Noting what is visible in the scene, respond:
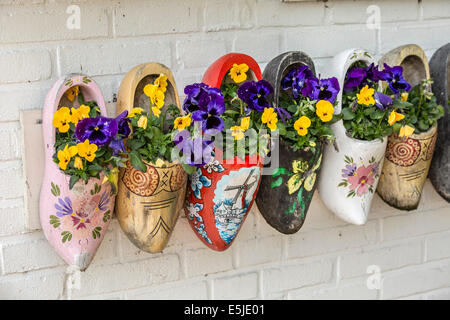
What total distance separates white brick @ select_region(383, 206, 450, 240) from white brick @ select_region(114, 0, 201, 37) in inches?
30.8

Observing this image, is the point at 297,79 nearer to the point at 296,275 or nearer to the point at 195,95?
the point at 195,95

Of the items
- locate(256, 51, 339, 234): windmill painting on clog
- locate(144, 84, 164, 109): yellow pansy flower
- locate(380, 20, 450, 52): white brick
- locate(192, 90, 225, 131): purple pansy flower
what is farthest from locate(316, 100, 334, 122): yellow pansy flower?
locate(380, 20, 450, 52): white brick

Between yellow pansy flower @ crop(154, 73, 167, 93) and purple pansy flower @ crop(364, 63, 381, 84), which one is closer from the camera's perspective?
yellow pansy flower @ crop(154, 73, 167, 93)

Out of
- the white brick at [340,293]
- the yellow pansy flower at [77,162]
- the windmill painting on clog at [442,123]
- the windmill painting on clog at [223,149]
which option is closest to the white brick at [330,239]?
the white brick at [340,293]

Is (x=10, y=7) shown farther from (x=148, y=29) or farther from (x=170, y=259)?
(x=170, y=259)

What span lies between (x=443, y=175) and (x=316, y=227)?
34 cm

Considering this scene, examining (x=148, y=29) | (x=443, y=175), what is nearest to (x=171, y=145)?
(x=148, y=29)

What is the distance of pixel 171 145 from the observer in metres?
1.09

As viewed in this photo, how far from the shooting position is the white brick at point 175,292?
4.43 feet

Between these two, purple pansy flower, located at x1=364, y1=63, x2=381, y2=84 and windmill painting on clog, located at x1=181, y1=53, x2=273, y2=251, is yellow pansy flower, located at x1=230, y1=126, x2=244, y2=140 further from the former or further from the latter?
purple pansy flower, located at x1=364, y1=63, x2=381, y2=84

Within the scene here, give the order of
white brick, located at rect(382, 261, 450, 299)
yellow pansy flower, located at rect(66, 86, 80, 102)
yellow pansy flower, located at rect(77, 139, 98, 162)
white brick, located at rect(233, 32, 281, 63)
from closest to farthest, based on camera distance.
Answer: yellow pansy flower, located at rect(77, 139, 98, 162) → yellow pansy flower, located at rect(66, 86, 80, 102) → white brick, located at rect(233, 32, 281, 63) → white brick, located at rect(382, 261, 450, 299)

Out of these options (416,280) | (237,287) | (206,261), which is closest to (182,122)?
(206,261)

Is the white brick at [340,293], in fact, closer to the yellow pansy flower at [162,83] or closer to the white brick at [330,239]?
the white brick at [330,239]

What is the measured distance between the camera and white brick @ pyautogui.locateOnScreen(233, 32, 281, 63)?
1.33 metres
